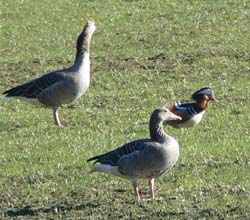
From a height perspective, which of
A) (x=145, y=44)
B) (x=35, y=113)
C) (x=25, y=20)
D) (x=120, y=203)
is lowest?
(x=120, y=203)

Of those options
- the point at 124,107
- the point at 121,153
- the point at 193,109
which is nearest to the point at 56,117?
the point at 124,107

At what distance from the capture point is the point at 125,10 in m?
28.3

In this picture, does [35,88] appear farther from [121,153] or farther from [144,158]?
[144,158]

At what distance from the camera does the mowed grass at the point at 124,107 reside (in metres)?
12.2

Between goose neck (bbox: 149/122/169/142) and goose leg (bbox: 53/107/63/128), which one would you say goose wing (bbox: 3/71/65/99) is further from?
goose neck (bbox: 149/122/169/142)

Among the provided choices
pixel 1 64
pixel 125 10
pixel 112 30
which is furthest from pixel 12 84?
pixel 125 10

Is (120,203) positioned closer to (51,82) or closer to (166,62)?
(51,82)

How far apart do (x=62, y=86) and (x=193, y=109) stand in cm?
206

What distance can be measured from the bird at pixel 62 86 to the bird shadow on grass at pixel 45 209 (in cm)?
490

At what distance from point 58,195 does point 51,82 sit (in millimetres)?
4802

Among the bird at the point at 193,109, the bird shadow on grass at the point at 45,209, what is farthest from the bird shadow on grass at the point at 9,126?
the bird shadow on grass at the point at 45,209

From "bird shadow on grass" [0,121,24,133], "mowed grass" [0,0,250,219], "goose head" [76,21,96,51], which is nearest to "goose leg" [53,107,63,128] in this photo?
"mowed grass" [0,0,250,219]

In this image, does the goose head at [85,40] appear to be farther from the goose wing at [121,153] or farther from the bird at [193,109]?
the goose wing at [121,153]

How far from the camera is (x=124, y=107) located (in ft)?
60.3
